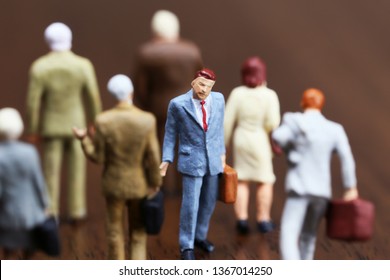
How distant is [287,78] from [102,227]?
2.56 m

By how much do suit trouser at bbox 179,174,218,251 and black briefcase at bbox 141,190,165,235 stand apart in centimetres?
29

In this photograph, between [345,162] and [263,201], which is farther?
[263,201]

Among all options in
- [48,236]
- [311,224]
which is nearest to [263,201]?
[311,224]

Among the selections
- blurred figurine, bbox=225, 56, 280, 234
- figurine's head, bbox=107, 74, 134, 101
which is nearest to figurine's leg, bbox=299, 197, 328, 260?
blurred figurine, bbox=225, 56, 280, 234

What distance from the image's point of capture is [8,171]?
4.80 m

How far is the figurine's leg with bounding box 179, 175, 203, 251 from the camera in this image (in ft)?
17.8

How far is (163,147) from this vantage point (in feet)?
17.6

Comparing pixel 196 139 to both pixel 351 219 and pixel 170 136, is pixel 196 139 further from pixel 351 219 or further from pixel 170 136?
pixel 351 219

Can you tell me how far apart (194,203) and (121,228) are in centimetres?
44

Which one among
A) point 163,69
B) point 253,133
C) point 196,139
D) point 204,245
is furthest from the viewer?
point 163,69

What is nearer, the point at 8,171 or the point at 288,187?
the point at 8,171

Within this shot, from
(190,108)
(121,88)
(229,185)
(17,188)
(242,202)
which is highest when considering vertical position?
(121,88)

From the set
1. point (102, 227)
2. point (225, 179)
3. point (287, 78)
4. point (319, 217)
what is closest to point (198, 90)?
point (225, 179)
